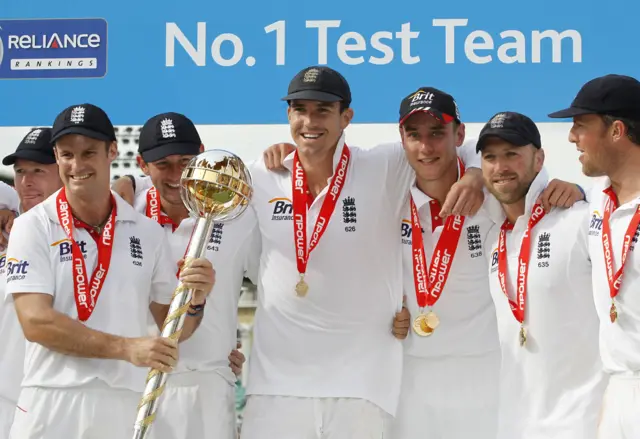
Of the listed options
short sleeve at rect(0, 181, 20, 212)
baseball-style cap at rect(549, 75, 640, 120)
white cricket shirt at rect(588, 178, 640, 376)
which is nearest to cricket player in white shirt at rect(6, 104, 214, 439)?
short sleeve at rect(0, 181, 20, 212)

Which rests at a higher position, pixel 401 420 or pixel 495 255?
pixel 495 255

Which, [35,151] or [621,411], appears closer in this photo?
[621,411]

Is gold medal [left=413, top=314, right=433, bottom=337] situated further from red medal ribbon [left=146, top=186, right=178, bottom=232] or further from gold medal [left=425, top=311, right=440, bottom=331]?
red medal ribbon [left=146, top=186, right=178, bottom=232]

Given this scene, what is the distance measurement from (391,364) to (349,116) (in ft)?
3.60

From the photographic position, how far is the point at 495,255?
4.02 meters

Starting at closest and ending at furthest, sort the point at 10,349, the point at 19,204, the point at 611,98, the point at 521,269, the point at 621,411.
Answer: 1. the point at 621,411
2. the point at 611,98
3. the point at 521,269
4. the point at 10,349
5. the point at 19,204

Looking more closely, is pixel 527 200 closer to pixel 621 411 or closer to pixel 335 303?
pixel 335 303

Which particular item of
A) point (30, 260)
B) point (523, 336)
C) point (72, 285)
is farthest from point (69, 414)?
point (523, 336)

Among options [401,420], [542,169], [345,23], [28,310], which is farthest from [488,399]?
[345,23]

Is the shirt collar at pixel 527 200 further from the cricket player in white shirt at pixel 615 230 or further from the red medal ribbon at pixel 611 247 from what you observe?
the red medal ribbon at pixel 611 247

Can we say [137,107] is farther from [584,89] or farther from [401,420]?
[584,89]

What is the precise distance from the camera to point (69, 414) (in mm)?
3615

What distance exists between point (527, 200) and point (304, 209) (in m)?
0.92

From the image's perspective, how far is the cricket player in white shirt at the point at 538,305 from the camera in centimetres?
372
